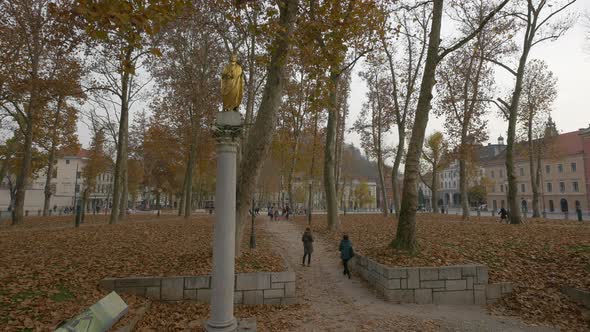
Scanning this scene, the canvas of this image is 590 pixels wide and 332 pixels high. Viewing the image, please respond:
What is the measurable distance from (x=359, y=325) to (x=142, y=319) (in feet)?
13.9

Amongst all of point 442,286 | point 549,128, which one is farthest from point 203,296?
point 549,128

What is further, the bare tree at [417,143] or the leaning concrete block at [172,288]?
the bare tree at [417,143]

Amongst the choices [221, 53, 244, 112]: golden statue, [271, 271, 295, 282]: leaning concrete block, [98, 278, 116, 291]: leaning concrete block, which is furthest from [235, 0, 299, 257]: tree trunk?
[221, 53, 244, 112]: golden statue

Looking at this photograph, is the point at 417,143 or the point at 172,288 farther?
the point at 417,143

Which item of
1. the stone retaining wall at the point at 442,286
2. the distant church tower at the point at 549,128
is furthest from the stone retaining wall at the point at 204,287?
the distant church tower at the point at 549,128

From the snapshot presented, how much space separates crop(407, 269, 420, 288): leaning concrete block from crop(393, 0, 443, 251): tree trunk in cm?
133

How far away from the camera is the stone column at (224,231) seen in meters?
5.09

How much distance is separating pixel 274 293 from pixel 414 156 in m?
5.61

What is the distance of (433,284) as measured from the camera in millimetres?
7785

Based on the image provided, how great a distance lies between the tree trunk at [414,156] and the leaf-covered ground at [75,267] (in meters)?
3.63

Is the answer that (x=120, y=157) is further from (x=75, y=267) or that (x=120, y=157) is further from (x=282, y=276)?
(x=282, y=276)

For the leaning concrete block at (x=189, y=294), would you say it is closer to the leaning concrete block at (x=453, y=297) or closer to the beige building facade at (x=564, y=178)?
the leaning concrete block at (x=453, y=297)

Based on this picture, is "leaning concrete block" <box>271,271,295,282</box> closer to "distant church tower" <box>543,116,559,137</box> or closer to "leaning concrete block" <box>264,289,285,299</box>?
"leaning concrete block" <box>264,289,285,299</box>

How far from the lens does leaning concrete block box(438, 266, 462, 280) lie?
25.6 feet
